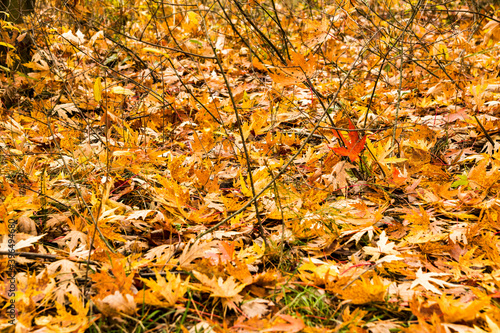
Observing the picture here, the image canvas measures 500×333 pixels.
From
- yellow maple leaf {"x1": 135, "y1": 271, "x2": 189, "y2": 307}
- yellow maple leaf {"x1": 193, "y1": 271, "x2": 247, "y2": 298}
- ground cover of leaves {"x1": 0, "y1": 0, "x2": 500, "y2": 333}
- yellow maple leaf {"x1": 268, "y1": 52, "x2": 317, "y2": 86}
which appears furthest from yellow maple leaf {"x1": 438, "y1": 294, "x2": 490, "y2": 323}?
yellow maple leaf {"x1": 268, "y1": 52, "x2": 317, "y2": 86}

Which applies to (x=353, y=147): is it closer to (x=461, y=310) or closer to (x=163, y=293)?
(x=461, y=310)

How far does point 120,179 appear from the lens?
70.0 inches

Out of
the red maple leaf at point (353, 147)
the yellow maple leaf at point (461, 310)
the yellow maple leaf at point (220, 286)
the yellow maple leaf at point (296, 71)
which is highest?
the yellow maple leaf at point (296, 71)

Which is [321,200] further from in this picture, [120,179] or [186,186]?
[120,179]

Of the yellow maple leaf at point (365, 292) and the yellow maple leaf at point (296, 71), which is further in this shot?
the yellow maple leaf at point (296, 71)

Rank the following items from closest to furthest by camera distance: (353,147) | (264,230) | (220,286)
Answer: (220,286) < (264,230) < (353,147)

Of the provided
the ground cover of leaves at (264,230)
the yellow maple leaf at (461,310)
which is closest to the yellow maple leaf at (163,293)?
the ground cover of leaves at (264,230)

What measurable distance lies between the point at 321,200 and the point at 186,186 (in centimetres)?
65

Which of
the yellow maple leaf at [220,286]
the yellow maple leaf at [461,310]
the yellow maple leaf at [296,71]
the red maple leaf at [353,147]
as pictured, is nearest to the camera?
the yellow maple leaf at [461,310]

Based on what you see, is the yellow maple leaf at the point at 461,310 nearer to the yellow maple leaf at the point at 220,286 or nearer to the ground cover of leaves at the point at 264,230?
the ground cover of leaves at the point at 264,230

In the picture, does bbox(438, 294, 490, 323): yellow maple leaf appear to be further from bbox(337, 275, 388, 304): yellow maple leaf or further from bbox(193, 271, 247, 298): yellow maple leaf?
bbox(193, 271, 247, 298): yellow maple leaf

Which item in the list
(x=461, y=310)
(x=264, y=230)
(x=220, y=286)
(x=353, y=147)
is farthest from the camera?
(x=353, y=147)

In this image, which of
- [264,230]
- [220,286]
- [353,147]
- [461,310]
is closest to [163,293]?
[220,286]

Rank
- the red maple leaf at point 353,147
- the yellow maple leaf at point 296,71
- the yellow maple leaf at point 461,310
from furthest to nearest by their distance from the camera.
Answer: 1. the red maple leaf at point 353,147
2. the yellow maple leaf at point 296,71
3. the yellow maple leaf at point 461,310
